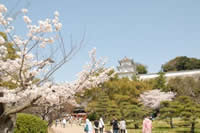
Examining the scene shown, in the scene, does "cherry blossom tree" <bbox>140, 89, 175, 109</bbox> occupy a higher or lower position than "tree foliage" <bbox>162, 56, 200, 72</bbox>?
lower

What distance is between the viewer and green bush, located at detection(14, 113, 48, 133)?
24.4 feet

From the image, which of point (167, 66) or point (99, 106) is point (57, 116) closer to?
point (99, 106)

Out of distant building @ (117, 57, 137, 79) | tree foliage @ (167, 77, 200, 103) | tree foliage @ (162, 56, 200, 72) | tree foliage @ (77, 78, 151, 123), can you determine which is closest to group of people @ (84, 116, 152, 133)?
tree foliage @ (77, 78, 151, 123)

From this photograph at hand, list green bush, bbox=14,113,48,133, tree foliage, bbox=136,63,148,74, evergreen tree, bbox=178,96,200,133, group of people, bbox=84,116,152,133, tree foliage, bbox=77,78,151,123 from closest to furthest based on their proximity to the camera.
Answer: green bush, bbox=14,113,48,133 < group of people, bbox=84,116,152,133 < evergreen tree, bbox=178,96,200,133 < tree foliage, bbox=77,78,151,123 < tree foliage, bbox=136,63,148,74

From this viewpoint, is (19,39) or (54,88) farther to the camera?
(54,88)

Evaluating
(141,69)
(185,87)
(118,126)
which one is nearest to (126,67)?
(141,69)

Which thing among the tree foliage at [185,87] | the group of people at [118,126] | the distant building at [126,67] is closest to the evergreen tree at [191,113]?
the group of people at [118,126]

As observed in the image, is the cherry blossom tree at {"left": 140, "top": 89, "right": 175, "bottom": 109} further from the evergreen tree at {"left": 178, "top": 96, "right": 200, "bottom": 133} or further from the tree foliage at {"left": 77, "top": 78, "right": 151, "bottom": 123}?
the evergreen tree at {"left": 178, "top": 96, "right": 200, "bottom": 133}

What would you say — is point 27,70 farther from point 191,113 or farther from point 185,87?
point 185,87

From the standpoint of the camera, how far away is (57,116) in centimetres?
1123

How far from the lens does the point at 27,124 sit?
7891 millimetres

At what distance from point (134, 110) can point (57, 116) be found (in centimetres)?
868

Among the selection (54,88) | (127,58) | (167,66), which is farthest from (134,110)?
(167,66)

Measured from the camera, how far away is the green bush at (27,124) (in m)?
7.44
